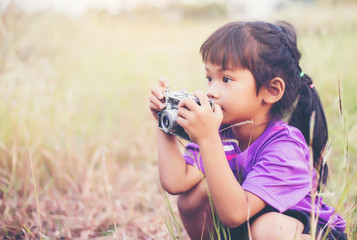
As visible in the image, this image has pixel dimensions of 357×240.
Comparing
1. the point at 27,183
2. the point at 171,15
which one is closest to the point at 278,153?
the point at 27,183

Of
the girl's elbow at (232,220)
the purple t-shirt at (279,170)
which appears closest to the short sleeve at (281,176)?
the purple t-shirt at (279,170)

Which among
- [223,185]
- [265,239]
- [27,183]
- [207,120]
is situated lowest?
[27,183]

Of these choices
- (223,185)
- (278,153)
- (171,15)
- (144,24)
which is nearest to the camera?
(223,185)

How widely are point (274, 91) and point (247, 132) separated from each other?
0.21 meters

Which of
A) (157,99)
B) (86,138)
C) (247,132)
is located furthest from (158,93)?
(86,138)

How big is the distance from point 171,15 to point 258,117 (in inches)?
536

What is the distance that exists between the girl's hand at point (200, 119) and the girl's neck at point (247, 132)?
34 centimetres

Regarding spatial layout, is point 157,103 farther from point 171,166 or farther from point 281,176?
point 281,176

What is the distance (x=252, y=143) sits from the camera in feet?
4.96

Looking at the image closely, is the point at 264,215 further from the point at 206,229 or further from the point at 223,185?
the point at 206,229

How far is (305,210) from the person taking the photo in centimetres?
141

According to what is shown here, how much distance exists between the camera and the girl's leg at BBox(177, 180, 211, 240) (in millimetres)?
1513

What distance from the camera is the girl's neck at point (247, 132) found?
1.53 metres

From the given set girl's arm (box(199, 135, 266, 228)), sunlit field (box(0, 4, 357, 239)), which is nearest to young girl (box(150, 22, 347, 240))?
girl's arm (box(199, 135, 266, 228))
